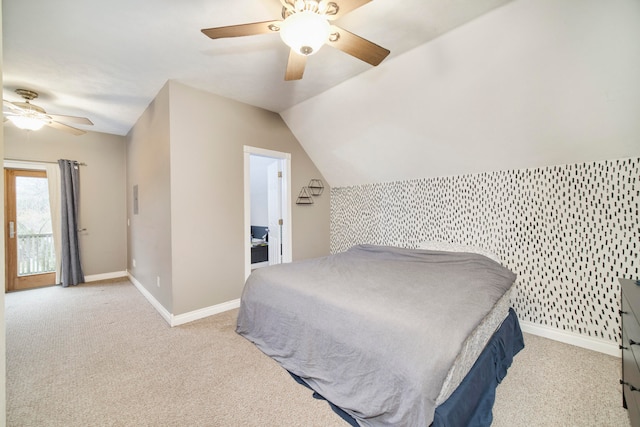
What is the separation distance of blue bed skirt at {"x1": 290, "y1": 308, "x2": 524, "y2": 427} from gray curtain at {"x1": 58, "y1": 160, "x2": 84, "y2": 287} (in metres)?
4.30

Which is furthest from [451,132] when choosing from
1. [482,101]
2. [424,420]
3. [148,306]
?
[148,306]

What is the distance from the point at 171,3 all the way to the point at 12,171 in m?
4.23

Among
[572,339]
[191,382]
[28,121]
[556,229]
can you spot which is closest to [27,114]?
[28,121]

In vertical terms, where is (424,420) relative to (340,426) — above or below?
above

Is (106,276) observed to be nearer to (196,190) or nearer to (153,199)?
(153,199)

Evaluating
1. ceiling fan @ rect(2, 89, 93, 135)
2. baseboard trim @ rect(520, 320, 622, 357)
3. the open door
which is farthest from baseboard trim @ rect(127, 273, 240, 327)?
baseboard trim @ rect(520, 320, 622, 357)

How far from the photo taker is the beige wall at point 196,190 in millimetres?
2826

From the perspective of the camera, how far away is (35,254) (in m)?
4.18

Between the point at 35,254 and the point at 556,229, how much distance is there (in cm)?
682

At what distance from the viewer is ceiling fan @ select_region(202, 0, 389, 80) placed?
1.45 meters

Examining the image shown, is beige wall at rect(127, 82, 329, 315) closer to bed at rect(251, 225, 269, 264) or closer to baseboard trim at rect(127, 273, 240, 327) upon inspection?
baseboard trim at rect(127, 273, 240, 327)

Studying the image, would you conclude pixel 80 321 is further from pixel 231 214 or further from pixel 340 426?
pixel 340 426

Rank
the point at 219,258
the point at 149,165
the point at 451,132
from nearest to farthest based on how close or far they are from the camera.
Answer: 1. the point at 451,132
2. the point at 219,258
3. the point at 149,165

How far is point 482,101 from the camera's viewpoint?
2381 mm
